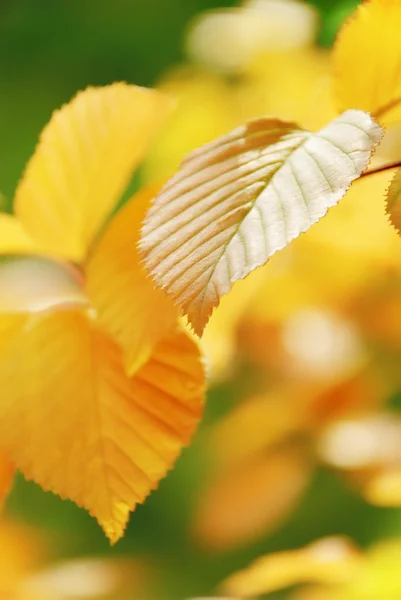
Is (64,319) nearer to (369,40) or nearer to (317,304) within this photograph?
(369,40)

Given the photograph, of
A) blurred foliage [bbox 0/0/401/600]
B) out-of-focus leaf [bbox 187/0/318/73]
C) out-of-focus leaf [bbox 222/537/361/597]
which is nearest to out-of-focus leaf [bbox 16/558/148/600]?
blurred foliage [bbox 0/0/401/600]

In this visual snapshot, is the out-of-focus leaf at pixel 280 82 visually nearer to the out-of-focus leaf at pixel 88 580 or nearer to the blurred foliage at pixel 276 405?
the blurred foliage at pixel 276 405

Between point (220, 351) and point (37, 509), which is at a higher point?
point (220, 351)

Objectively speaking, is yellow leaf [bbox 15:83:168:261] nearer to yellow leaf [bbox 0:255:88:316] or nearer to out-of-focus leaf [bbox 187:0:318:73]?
yellow leaf [bbox 0:255:88:316]

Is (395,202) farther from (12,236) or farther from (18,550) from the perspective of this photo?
(18,550)

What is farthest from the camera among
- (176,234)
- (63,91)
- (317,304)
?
(63,91)

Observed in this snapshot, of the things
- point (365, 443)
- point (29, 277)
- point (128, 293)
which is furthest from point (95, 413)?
point (29, 277)

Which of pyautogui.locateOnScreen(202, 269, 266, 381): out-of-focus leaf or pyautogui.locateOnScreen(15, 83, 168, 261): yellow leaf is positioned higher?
pyautogui.locateOnScreen(15, 83, 168, 261): yellow leaf

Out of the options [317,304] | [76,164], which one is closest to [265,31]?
[317,304]
